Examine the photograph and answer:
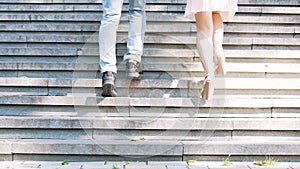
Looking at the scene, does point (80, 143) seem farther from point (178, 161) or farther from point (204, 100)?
point (204, 100)

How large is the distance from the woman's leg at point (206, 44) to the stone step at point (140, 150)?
1.96ft

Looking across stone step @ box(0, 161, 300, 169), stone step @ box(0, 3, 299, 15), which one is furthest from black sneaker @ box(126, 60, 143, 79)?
stone step @ box(0, 3, 299, 15)

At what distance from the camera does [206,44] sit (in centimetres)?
427

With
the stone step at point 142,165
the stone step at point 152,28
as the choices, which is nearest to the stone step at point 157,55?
the stone step at point 152,28

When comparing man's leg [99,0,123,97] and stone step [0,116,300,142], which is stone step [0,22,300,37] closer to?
man's leg [99,0,123,97]

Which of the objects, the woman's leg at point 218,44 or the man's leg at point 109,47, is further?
the woman's leg at point 218,44

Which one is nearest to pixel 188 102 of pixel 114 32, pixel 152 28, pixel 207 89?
pixel 207 89

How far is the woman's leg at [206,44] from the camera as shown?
4219 millimetres

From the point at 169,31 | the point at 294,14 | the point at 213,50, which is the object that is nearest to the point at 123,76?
the point at 213,50

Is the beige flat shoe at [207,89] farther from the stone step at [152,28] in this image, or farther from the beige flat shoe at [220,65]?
the stone step at [152,28]

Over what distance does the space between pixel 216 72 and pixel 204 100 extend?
1.08ft

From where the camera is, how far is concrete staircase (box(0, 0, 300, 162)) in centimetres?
384

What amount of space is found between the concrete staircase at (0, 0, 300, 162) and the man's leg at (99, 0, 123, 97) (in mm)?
185

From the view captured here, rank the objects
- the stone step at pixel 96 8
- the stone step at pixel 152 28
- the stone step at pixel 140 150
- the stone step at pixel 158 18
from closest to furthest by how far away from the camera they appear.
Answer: the stone step at pixel 140 150, the stone step at pixel 152 28, the stone step at pixel 158 18, the stone step at pixel 96 8
